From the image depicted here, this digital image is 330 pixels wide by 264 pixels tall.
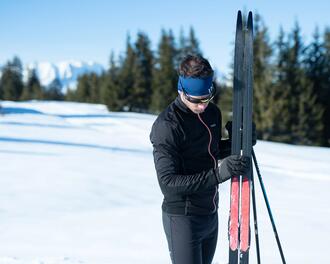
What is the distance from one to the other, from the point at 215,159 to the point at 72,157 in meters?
8.82

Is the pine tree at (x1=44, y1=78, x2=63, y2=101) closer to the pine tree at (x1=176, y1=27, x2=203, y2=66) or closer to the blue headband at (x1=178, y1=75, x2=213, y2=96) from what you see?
the pine tree at (x1=176, y1=27, x2=203, y2=66)

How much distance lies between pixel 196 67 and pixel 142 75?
37.8 m

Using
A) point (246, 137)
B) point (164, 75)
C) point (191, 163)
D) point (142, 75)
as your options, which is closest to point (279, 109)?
point (164, 75)

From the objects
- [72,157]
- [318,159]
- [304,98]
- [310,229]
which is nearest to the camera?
[310,229]

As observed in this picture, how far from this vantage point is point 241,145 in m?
2.92

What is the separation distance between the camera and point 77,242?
16.8ft

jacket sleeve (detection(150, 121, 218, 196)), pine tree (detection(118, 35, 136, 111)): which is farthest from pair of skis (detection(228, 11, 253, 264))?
pine tree (detection(118, 35, 136, 111))

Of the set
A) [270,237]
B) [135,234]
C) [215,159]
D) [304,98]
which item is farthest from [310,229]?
[304,98]

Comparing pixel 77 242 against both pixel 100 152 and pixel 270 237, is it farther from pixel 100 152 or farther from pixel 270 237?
pixel 100 152

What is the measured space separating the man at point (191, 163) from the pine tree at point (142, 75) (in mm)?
36512

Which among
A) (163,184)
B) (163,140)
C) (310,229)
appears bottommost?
(310,229)

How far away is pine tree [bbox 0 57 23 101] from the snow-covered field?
54.3 meters

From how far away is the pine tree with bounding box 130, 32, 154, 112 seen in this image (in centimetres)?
3913

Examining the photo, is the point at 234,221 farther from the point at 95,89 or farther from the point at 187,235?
the point at 95,89
